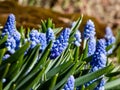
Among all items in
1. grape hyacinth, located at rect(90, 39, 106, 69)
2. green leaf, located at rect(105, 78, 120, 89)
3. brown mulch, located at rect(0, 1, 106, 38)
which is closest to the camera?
grape hyacinth, located at rect(90, 39, 106, 69)

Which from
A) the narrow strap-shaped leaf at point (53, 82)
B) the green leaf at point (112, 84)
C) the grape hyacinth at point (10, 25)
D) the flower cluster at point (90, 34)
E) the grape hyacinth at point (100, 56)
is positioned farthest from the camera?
the flower cluster at point (90, 34)

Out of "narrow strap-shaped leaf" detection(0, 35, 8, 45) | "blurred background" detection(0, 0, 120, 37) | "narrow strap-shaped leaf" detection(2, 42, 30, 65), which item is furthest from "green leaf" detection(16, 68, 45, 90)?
"blurred background" detection(0, 0, 120, 37)

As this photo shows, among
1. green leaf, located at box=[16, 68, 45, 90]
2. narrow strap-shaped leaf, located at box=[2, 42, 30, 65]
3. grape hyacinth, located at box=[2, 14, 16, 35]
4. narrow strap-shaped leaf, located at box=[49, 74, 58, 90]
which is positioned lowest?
narrow strap-shaped leaf, located at box=[49, 74, 58, 90]

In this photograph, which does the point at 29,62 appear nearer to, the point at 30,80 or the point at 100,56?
the point at 30,80

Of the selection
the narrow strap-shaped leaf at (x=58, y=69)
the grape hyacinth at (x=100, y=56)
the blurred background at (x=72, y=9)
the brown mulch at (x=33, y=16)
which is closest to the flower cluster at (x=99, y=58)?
the grape hyacinth at (x=100, y=56)

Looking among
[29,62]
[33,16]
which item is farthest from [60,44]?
[33,16]

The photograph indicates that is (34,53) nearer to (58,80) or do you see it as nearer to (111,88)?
(58,80)

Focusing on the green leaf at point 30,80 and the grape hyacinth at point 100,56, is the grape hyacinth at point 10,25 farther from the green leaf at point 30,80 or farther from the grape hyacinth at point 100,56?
the grape hyacinth at point 100,56

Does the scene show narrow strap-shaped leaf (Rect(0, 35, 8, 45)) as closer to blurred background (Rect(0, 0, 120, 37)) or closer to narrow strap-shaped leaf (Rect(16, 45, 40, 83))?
narrow strap-shaped leaf (Rect(16, 45, 40, 83))

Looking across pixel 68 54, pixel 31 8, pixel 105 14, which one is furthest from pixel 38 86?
pixel 105 14
